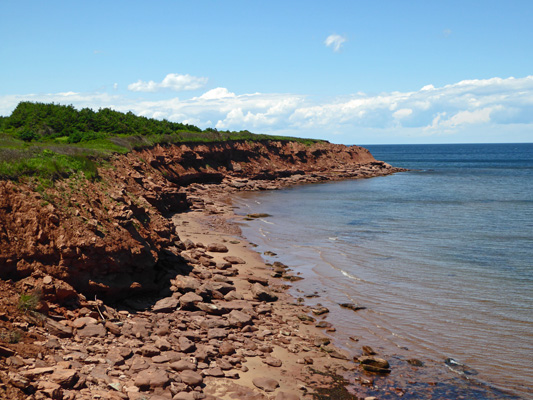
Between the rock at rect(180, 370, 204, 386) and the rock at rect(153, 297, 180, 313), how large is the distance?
433 centimetres

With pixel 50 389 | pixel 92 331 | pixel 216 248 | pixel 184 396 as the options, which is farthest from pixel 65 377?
pixel 216 248

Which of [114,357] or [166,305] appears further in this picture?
[166,305]

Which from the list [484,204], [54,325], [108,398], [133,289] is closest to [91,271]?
[133,289]

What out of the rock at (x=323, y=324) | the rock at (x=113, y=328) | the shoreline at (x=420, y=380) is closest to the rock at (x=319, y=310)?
the rock at (x=323, y=324)

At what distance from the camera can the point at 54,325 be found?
12.4 m

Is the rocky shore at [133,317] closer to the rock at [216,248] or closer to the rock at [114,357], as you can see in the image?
the rock at [114,357]

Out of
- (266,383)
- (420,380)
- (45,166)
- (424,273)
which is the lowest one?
(420,380)

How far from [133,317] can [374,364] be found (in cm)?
809

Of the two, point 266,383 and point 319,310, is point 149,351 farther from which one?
point 319,310

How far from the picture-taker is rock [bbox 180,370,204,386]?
1151 centimetres

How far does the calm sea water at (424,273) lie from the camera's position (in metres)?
15.7

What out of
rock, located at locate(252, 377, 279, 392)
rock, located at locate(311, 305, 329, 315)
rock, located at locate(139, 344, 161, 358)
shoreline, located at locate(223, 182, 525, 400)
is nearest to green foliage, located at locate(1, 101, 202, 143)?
rock, located at locate(311, 305, 329, 315)

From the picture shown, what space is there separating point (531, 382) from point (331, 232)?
22.9m

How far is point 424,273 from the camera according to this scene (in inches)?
949
